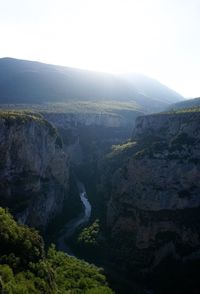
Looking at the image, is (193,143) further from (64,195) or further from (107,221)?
(64,195)

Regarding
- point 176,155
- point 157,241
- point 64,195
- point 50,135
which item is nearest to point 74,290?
point 157,241

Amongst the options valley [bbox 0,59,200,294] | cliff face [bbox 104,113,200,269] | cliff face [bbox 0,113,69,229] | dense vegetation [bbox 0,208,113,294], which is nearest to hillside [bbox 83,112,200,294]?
cliff face [bbox 104,113,200,269]

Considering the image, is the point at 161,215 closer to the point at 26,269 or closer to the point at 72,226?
the point at 72,226

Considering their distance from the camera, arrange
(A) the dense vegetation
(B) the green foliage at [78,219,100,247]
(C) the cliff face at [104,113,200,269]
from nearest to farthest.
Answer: (A) the dense vegetation, (C) the cliff face at [104,113,200,269], (B) the green foliage at [78,219,100,247]

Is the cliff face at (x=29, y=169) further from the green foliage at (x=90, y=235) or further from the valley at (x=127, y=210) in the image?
the green foliage at (x=90, y=235)

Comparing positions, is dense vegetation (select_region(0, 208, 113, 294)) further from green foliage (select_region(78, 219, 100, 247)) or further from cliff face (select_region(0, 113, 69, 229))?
cliff face (select_region(0, 113, 69, 229))
